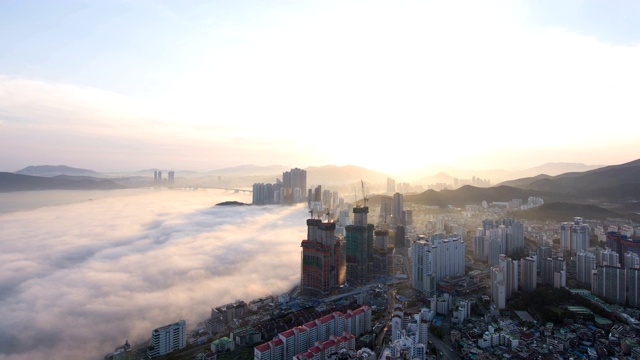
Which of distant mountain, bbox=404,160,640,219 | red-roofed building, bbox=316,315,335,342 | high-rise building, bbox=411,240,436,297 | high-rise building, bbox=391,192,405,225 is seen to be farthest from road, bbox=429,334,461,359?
distant mountain, bbox=404,160,640,219

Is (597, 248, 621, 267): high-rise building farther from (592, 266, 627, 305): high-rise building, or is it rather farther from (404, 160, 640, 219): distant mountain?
(404, 160, 640, 219): distant mountain

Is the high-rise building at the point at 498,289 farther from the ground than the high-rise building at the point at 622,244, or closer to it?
closer to it

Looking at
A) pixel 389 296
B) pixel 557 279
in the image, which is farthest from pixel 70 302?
pixel 557 279

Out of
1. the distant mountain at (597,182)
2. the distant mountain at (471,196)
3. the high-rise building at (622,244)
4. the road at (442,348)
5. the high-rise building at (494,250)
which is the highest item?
the distant mountain at (597,182)

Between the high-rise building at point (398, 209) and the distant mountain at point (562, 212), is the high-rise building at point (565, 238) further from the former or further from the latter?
the high-rise building at point (398, 209)

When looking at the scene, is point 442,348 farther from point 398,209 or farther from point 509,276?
point 398,209

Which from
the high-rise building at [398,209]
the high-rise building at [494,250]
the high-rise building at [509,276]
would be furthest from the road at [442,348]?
the high-rise building at [398,209]

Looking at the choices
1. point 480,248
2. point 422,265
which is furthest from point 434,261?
point 480,248
